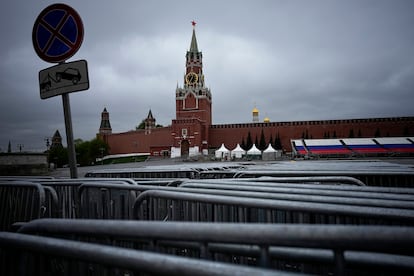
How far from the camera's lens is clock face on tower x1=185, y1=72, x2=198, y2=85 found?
5769 cm

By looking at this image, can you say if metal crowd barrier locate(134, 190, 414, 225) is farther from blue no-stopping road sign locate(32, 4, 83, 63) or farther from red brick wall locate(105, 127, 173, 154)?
red brick wall locate(105, 127, 173, 154)

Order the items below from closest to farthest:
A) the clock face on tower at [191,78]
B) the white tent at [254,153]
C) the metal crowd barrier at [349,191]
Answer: the metal crowd barrier at [349,191], the white tent at [254,153], the clock face on tower at [191,78]

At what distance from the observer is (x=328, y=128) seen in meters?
52.1

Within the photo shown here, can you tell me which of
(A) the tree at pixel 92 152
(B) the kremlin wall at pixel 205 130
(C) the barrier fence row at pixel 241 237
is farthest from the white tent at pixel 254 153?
(A) the tree at pixel 92 152

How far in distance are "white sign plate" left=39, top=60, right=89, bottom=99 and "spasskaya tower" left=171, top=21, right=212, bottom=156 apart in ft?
147

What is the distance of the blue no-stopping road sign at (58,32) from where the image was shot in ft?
11.4

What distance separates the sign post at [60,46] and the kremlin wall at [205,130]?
4438 centimetres

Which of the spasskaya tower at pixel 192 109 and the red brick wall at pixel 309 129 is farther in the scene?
the red brick wall at pixel 309 129

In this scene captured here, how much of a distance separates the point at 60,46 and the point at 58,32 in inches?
7.4

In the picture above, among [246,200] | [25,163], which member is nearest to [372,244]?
[246,200]

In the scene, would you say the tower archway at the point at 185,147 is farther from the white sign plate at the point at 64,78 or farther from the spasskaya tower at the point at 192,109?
the white sign plate at the point at 64,78

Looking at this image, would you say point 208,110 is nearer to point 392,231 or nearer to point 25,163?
point 25,163

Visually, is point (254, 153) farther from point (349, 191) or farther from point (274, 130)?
point (349, 191)

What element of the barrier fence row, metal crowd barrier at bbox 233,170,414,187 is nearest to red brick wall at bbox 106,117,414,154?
metal crowd barrier at bbox 233,170,414,187
